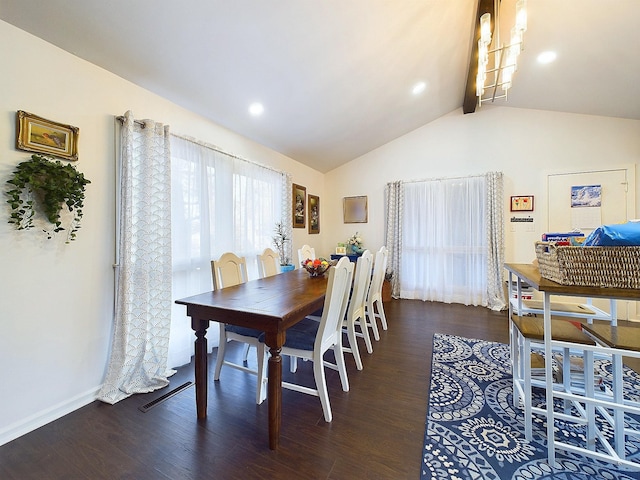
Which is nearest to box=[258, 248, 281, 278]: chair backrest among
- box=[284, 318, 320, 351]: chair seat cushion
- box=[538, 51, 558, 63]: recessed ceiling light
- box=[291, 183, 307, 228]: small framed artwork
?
box=[284, 318, 320, 351]: chair seat cushion

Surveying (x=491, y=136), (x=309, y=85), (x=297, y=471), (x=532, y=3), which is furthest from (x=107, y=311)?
(x=491, y=136)

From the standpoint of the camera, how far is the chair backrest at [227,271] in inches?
89.7

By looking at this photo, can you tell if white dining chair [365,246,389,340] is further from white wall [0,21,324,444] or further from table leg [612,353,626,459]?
white wall [0,21,324,444]

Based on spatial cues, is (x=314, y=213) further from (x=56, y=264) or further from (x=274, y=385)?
(x=274, y=385)

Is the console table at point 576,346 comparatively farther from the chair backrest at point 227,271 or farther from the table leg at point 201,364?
the chair backrest at point 227,271

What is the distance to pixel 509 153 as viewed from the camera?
4.25 m

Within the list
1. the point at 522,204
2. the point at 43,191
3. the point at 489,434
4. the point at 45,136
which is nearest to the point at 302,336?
the point at 489,434

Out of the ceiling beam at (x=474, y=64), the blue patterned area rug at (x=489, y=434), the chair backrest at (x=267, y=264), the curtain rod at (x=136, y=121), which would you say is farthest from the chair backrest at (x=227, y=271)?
the ceiling beam at (x=474, y=64)

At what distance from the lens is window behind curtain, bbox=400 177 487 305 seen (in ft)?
14.4

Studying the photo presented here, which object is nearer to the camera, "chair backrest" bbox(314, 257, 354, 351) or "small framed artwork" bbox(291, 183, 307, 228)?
"chair backrest" bbox(314, 257, 354, 351)

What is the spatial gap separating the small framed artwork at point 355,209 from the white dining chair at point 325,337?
3397 mm

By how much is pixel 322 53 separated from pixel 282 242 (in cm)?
242

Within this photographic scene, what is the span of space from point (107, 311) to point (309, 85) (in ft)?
9.27

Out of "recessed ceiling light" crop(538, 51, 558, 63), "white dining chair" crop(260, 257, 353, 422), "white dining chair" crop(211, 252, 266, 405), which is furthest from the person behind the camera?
"recessed ceiling light" crop(538, 51, 558, 63)
